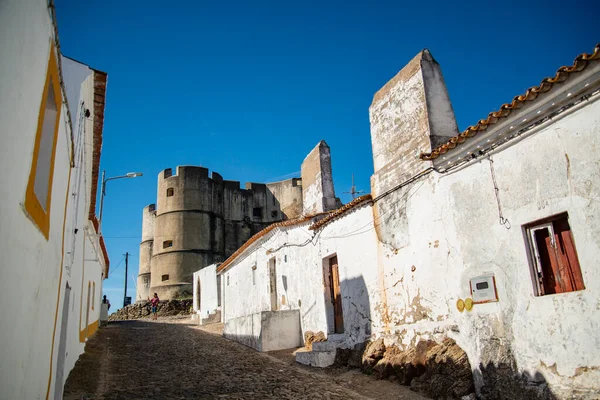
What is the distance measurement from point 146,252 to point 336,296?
28553 mm

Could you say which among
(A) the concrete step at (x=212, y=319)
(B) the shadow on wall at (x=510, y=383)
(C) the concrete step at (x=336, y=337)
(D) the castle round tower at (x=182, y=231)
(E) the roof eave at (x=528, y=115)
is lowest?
(B) the shadow on wall at (x=510, y=383)

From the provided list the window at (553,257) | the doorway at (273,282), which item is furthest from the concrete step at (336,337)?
the window at (553,257)

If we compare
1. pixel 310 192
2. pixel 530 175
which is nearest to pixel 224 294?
pixel 310 192

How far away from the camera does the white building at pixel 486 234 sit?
17.9 feet

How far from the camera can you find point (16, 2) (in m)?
2.73

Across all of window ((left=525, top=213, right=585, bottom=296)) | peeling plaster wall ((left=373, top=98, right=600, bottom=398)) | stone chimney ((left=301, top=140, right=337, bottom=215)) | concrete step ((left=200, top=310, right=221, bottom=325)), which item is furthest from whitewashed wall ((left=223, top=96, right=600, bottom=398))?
concrete step ((left=200, top=310, right=221, bottom=325))

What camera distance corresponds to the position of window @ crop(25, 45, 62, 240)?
12.1 feet

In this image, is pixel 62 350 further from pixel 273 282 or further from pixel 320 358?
pixel 273 282

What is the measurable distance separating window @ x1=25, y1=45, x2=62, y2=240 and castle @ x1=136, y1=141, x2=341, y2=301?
27.7m

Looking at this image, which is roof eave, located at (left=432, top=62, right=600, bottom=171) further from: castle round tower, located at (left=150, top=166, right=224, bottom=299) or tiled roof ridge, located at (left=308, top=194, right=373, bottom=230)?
castle round tower, located at (left=150, top=166, right=224, bottom=299)

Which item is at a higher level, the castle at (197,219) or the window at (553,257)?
the castle at (197,219)

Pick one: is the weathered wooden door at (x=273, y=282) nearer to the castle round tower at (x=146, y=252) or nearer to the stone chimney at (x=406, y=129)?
the stone chimney at (x=406, y=129)

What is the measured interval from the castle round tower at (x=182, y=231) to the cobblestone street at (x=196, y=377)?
58.6 ft

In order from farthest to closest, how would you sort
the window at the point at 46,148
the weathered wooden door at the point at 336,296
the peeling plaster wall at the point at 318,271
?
1. the weathered wooden door at the point at 336,296
2. the peeling plaster wall at the point at 318,271
3. the window at the point at 46,148
